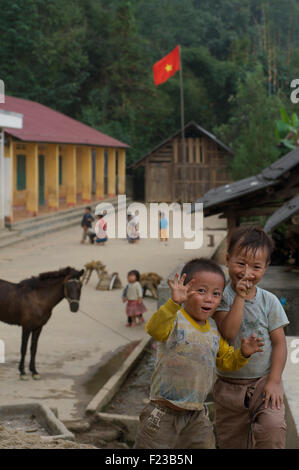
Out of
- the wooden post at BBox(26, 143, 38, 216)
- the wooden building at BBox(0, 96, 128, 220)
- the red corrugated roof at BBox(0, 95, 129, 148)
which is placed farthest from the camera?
the wooden post at BBox(26, 143, 38, 216)

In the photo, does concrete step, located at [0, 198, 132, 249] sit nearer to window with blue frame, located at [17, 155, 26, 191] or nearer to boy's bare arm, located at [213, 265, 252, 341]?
window with blue frame, located at [17, 155, 26, 191]

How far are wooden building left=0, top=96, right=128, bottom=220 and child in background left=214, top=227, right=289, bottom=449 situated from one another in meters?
20.4

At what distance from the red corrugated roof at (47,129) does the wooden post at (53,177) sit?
74cm

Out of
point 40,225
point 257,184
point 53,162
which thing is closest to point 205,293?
point 257,184

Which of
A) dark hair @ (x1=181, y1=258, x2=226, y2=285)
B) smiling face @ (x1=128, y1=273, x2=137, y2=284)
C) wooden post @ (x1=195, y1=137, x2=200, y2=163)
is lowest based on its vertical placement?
smiling face @ (x1=128, y1=273, x2=137, y2=284)

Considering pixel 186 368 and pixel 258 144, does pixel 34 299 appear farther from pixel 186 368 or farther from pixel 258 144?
pixel 258 144

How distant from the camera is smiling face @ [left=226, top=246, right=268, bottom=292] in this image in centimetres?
335

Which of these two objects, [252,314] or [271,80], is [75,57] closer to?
[271,80]

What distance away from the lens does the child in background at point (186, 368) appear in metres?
3.18

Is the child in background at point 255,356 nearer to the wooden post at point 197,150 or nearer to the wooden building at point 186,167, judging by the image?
the wooden building at point 186,167

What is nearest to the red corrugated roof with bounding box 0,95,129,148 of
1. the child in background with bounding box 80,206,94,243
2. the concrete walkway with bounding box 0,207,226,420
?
the child in background with bounding box 80,206,94,243

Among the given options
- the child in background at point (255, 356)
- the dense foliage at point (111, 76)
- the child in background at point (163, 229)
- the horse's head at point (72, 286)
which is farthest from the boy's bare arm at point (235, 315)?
the dense foliage at point (111, 76)

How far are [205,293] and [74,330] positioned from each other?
27.9 ft

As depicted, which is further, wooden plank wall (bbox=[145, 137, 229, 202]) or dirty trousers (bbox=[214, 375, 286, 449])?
wooden plank wall (bbox=[145, 137, 229, 202])
